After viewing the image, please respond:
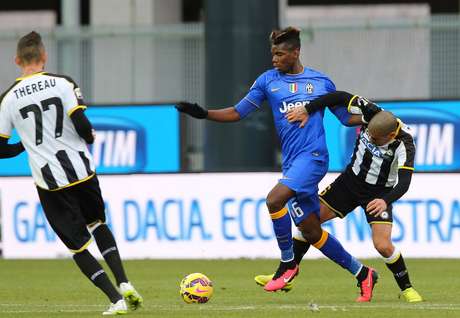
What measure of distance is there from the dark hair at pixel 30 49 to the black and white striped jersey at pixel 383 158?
9.43ft

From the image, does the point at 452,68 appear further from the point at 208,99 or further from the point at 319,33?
the point at 208,99

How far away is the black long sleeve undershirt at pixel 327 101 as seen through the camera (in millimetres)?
10656

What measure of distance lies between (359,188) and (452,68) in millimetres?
10273

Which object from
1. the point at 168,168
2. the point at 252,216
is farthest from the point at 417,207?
the point at 168,168

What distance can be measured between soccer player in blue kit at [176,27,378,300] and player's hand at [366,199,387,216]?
2.04 feet

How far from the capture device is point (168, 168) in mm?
18234

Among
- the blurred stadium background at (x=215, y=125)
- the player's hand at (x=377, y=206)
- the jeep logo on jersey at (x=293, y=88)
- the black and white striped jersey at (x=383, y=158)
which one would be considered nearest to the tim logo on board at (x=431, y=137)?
the blurred stadium background at (x=215, y=125)

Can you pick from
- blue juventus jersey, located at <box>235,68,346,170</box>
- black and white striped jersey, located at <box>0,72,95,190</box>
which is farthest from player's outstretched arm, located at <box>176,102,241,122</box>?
black and white striped jersey, located at <box>0,72,95,190</box>

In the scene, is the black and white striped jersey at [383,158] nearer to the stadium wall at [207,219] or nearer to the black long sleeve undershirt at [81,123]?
the black long sleeve undershirt at [81,123]

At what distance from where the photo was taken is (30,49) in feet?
30.9

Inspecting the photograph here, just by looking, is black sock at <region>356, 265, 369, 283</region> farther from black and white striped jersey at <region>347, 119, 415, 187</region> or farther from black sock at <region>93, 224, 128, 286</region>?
black sock at <region>93, 224, 128, 286</region>

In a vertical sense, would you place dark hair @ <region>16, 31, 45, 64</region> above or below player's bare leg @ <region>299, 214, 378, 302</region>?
above

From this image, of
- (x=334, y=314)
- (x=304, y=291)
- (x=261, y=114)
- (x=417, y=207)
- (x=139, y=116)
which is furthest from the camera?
(x=261, y=114)

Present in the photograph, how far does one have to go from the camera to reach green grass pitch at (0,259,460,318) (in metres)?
9.83
